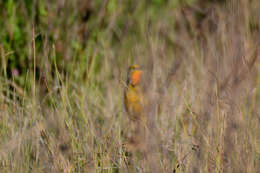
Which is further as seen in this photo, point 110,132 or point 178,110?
point 178,110

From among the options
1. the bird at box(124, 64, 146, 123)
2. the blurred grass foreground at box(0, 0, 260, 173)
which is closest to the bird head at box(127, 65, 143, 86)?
the bird at box(124, 64, 146, 123)

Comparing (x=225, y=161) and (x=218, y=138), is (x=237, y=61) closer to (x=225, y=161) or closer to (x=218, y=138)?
(x=218, y=138)

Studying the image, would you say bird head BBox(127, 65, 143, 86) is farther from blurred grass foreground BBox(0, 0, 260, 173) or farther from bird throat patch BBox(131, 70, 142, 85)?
blurred grass foreground BBox(0, 0, 260, 173)

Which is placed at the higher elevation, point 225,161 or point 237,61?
point 237,61

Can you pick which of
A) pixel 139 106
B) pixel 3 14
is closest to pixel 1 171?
pixel 139 106

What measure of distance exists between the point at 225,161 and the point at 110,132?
26.3 inches

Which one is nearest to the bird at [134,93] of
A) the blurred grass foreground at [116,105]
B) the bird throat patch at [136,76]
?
the bird throat patch at [136,76]

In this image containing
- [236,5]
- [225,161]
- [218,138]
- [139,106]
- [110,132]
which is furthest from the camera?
[139,106]

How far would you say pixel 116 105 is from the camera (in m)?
3.16

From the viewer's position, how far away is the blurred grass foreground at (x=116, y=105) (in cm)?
162

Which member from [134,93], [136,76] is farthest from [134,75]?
[134,93]

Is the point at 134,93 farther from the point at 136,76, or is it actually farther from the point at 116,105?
the point at 116,105

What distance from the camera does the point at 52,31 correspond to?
11.3ft

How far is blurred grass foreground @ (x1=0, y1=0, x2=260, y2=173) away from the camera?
162cm
